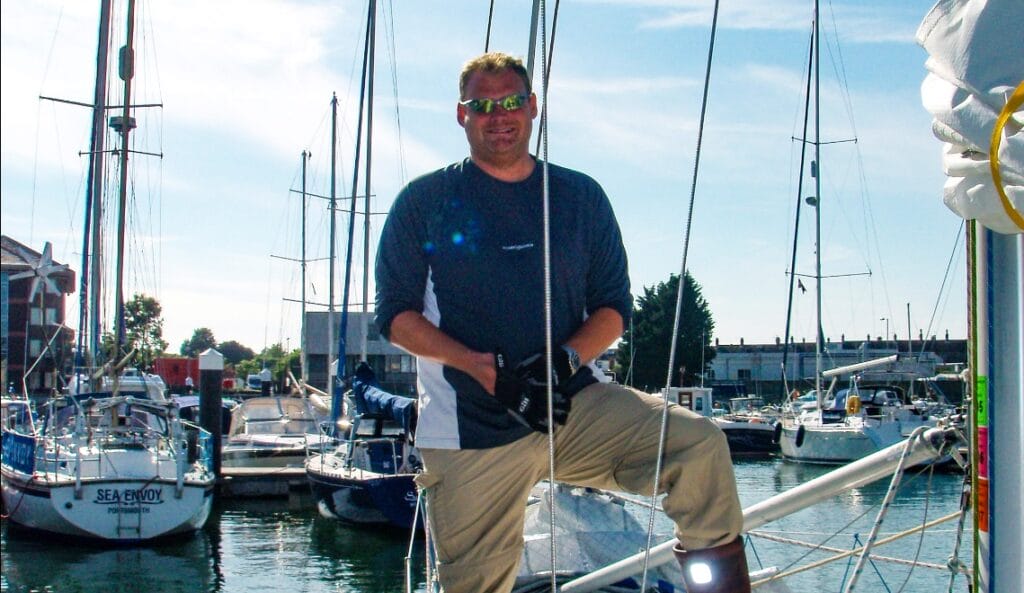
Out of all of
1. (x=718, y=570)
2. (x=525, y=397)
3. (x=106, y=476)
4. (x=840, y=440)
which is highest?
(x=525, y=397)

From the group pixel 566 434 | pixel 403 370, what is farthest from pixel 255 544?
pixel 403 370

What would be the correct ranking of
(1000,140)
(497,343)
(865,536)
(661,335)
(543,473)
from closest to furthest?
(1000,140)
(497,343)
(543,473)
(865,536)
(661,335)

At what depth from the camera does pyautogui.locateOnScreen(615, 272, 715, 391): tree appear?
4594 centimetres

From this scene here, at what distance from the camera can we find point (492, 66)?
113 inches

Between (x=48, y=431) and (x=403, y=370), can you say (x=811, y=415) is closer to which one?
(x=48, y=431)

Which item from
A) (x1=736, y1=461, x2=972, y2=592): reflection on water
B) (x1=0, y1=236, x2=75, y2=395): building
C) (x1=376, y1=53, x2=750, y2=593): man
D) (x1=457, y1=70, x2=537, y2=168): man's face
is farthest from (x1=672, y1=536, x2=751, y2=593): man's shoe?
(x1=0, y1=236, x2=75, y2=395): building

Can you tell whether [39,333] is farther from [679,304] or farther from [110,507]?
[679,304]

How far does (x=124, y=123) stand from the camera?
20984mm

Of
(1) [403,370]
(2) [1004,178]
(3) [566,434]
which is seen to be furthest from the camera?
(1) [403,370]

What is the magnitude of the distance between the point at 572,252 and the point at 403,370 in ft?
166

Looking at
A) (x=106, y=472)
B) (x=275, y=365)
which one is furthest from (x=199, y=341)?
(x=106, y=472)

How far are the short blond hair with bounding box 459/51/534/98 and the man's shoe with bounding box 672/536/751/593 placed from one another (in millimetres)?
1267

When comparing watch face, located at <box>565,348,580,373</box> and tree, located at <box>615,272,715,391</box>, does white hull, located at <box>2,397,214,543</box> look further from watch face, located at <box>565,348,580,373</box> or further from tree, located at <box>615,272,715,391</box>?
tree, located at <box>615,272,715,391</box>

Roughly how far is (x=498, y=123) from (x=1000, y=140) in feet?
3.97
